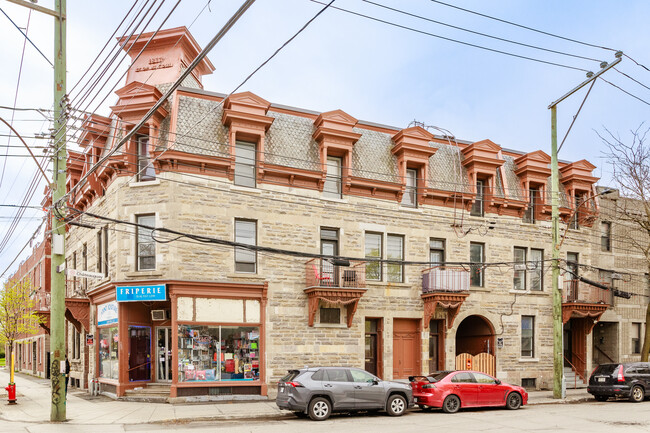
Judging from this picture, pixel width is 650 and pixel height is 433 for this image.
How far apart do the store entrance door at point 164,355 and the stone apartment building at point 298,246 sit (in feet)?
0.20

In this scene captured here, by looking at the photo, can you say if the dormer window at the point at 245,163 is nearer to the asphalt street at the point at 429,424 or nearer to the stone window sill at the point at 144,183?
the stone window sill at the point at 144,183

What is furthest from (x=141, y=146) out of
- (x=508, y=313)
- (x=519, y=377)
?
(x=519, y=377)

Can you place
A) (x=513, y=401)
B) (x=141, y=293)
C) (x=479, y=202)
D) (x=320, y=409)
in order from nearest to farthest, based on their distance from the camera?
(x=320, y=409)
(x=513, y=401)
(x=141, y=293)
(x=479, y=202)

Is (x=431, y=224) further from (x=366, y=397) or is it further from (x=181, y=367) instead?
(x=181, y=367)

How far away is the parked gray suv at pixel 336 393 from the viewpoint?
16906mm

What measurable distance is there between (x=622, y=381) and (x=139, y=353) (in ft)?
58.4

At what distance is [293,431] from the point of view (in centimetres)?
1462

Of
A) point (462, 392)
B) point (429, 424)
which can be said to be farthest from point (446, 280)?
point (429, 424)

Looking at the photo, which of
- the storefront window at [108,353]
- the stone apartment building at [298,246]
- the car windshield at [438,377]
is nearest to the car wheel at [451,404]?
the car windshield at [438,377]

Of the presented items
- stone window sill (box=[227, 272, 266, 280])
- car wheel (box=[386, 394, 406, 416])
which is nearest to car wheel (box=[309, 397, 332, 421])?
car wheel (box=[386, 394, 406, 416])

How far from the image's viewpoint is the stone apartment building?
21328 mm

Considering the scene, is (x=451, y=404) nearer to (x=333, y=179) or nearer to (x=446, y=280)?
(x=446, y=280)

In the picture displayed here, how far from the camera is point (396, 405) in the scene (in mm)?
18094

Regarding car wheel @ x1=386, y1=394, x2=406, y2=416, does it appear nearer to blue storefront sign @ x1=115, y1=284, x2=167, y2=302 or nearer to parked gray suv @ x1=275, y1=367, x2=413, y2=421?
parked gray suv @ x1=275, y1=367, x2=413, y2=421
